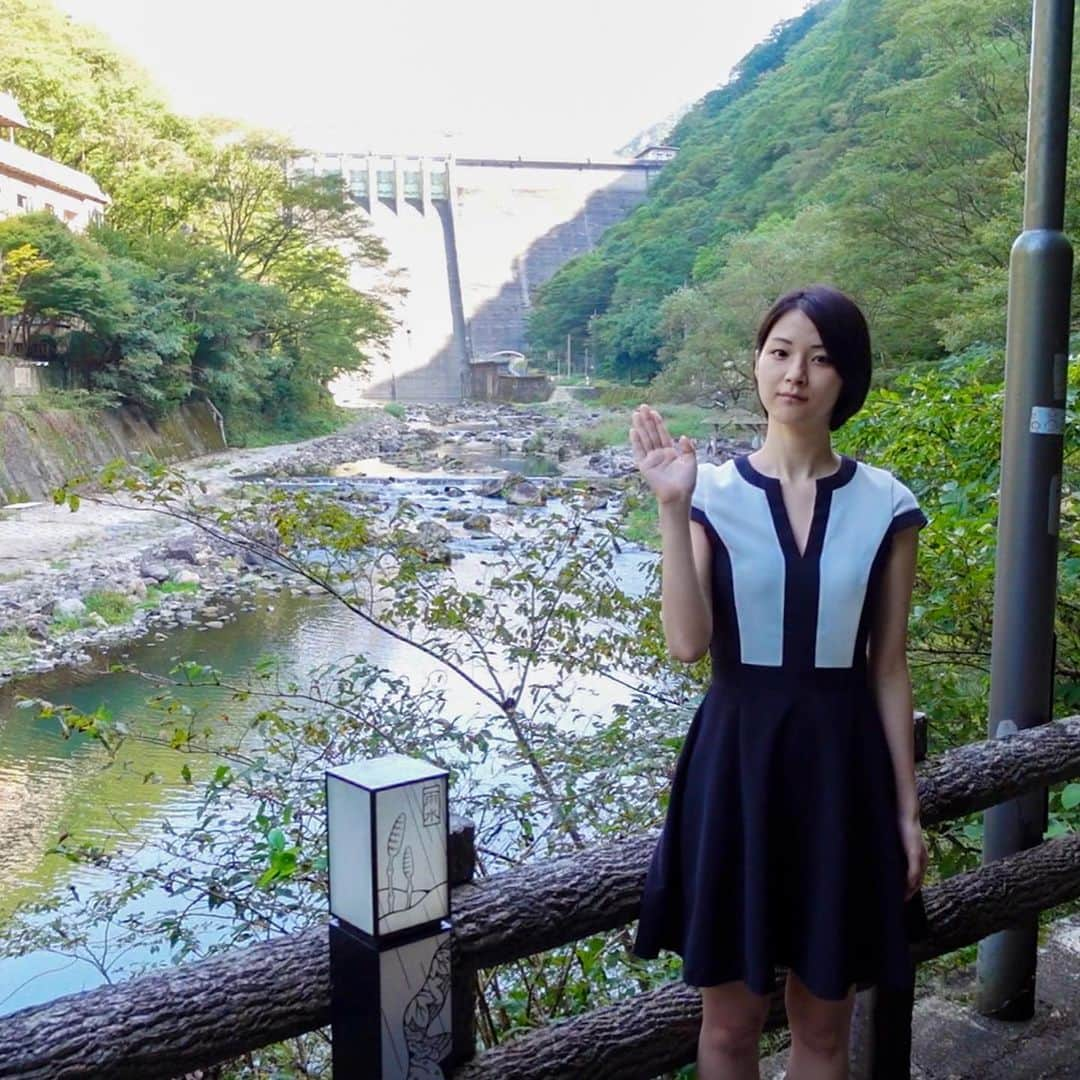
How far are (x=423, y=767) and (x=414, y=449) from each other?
21995mm

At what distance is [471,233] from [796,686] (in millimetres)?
48512

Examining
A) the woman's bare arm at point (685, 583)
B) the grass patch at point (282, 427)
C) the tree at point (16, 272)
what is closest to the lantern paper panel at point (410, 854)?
the woman's bare arm at point (685, 583)

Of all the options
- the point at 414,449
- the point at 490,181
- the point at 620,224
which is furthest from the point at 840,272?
the point at 490,181

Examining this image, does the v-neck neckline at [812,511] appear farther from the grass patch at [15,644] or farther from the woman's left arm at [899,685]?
the grass patch at [15,644]

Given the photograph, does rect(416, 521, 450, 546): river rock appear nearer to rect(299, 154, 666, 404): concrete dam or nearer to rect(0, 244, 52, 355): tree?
rect(0, 244, 52, 355): tree

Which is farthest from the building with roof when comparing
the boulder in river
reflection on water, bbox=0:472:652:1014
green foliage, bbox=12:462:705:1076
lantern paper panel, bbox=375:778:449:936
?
lantern paper panel, bbox=375:778:449:936

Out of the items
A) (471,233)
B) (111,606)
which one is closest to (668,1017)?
(111,606)

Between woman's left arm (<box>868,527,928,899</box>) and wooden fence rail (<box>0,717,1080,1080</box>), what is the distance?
0.98ft

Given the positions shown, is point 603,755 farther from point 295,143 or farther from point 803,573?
point 295,143

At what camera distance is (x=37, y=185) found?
59.6 ft

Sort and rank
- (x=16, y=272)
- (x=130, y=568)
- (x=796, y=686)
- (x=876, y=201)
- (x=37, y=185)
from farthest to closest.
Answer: (x=37, y=185), (x=16, y=272), (x=876, y=201), (x=130, y=568), (x=796, y=686)

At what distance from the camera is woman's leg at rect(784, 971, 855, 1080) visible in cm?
112

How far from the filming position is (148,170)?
871 inches

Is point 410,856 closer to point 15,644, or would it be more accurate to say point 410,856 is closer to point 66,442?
point 15,644
